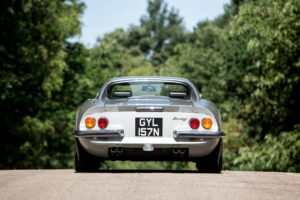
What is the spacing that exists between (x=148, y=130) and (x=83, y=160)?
1.16m

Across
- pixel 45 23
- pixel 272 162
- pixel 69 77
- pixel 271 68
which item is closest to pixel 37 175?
pixel 272 162

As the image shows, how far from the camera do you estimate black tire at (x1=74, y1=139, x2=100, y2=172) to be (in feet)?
36.1

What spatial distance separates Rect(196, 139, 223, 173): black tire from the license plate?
92 cm

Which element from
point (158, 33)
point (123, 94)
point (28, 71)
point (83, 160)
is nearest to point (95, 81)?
point (28, 71)

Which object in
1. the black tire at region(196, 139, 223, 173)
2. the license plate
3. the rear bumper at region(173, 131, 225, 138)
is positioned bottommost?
the black tire at region(196, 139, 223, 173)

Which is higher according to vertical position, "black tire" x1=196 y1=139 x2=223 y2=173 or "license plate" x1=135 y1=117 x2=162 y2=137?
"license plate" x1=135 y1=117 x2=162 y2=137

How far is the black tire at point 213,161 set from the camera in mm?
11039

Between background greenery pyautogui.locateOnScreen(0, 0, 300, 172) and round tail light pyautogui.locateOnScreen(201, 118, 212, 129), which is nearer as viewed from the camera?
round tail light pyautogui.locateOnScreen(201, 118, 212, 129)

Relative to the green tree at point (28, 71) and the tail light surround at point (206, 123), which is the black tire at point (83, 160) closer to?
A: the tail light surround at point (206, 123)

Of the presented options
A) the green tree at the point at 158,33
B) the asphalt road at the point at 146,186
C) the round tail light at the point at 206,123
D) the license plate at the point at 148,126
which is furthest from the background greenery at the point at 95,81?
the green tree at the point at 158,33

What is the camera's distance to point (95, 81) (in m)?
44.4

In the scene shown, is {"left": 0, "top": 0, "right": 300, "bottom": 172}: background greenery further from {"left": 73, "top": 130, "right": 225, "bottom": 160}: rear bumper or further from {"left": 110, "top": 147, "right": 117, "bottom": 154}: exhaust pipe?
{"left": 110, "top": 147, "right": 117, "bottom": 154}: exhaust pipe

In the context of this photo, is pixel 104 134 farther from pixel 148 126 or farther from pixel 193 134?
pixel 193 134

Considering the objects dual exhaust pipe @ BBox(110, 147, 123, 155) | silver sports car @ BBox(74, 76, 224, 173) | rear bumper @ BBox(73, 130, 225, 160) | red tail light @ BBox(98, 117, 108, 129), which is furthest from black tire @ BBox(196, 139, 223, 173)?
red tail light @ BBox(98, 117, 108, 129)
